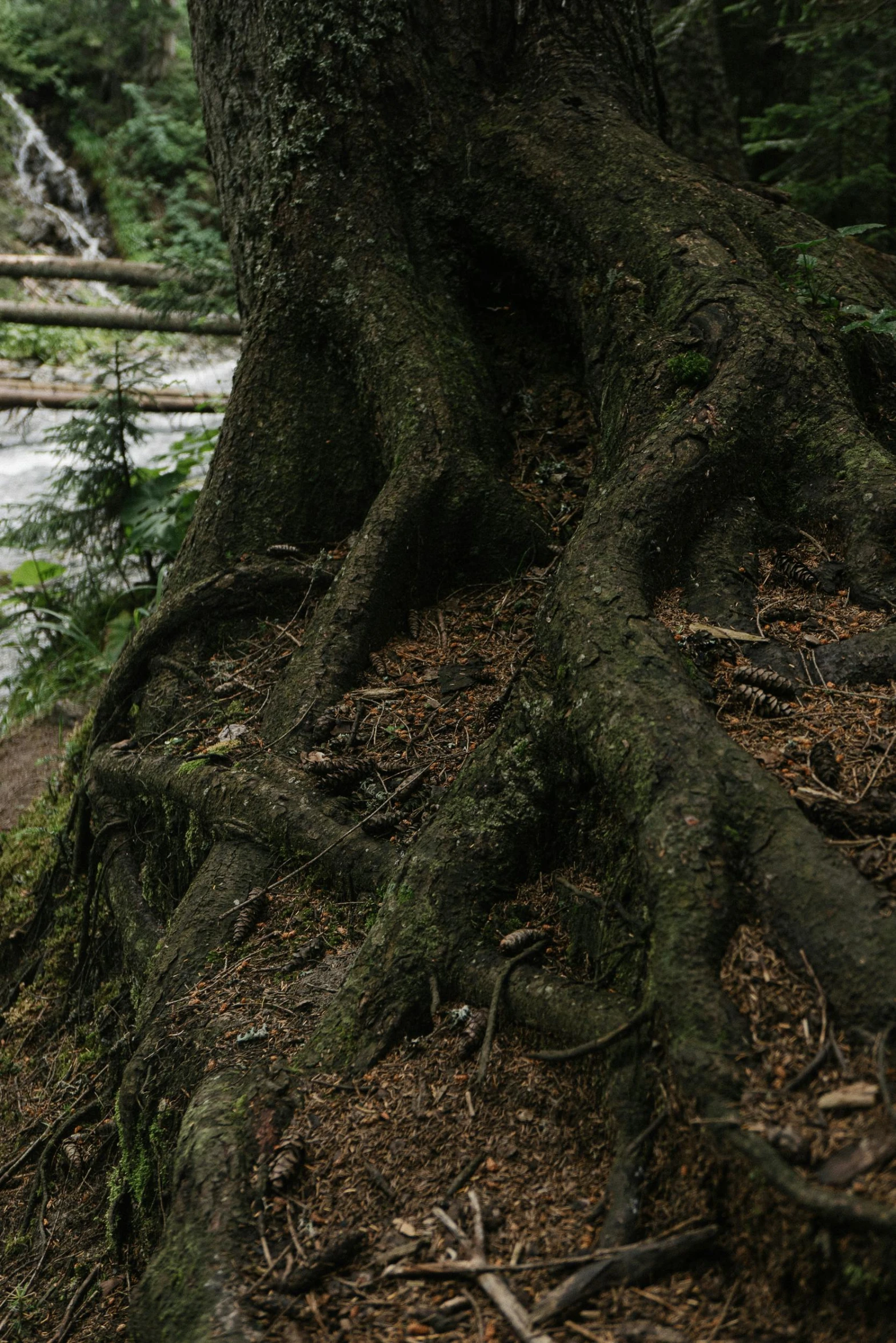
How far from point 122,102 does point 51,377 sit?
11.5m

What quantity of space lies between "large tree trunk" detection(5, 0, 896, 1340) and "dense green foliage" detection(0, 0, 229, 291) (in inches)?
766

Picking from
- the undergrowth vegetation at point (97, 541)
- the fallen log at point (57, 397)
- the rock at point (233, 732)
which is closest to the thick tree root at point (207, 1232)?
the rock at point (233, 732)

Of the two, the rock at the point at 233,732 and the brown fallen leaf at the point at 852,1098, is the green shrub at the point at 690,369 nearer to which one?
the rock at the point at 233,732

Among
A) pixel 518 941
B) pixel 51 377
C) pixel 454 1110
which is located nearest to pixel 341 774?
pixel 518 941

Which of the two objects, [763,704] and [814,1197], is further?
[763,704]

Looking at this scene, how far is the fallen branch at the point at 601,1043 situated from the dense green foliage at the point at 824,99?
5.61m

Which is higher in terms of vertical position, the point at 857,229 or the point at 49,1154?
the point at 857,229

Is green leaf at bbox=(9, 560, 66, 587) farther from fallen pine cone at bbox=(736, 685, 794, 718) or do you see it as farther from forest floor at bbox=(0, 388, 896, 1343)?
fallen pine cone at bbox=(736, 685, 794, 718)

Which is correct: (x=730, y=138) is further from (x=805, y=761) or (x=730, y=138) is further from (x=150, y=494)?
(x=805, y=761)

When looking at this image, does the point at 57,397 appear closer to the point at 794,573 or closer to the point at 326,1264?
the point at 794,573

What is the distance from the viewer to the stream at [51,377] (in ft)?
36.0

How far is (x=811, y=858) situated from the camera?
1.91 m

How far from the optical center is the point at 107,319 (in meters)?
9.70

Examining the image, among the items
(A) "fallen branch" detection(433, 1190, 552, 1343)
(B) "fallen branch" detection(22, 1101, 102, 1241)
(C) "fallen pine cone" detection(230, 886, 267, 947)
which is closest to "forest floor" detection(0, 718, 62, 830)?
(B) "fallen branch" detection(22, 1101, 102, 1241)
